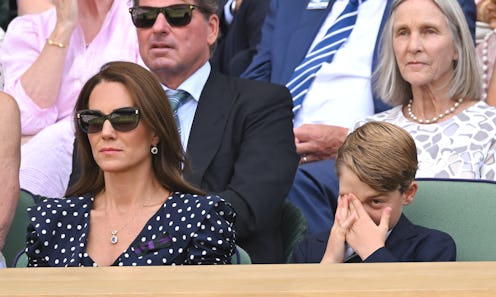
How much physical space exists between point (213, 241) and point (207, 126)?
1054mm

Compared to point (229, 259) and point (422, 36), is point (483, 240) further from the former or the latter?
point (422, 36)

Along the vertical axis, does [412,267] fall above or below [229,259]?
above

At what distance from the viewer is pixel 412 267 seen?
7.13 ft

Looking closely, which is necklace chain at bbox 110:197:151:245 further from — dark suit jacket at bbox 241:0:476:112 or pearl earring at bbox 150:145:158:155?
dark suit jacket at bbox 241:0:476:112

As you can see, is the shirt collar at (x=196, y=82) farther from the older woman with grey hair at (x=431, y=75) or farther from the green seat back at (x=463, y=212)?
the green seat back at (x=463, y=212)

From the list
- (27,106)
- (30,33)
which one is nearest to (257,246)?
(27,106)

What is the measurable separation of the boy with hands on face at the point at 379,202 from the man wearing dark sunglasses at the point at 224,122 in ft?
1.58

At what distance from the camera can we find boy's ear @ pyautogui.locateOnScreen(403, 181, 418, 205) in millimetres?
3525

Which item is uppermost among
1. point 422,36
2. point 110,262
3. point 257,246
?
point 422,36

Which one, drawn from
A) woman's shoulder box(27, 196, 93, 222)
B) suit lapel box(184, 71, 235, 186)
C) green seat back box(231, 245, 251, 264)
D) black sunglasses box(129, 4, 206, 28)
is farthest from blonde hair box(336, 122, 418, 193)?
black sunglasses box(129, 4, 206, 28)

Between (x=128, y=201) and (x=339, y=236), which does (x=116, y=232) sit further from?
(x=339, y=236)

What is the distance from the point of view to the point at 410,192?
139 inches

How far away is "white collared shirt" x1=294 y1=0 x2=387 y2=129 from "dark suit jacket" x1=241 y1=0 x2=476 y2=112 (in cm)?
5

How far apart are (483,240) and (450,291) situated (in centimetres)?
163
